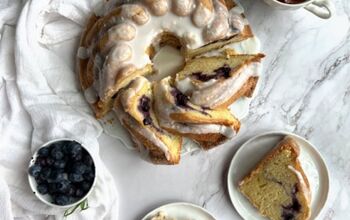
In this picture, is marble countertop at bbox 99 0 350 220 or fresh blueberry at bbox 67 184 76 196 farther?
marble countertop at bbox 99 0 350 220

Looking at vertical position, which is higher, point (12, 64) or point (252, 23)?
point (252, 23)

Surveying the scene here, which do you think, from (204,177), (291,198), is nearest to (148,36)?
(204,177)

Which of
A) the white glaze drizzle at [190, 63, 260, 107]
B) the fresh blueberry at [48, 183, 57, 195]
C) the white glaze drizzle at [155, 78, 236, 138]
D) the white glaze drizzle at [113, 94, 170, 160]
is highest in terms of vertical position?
the white glaze drizzle at [190, 63, 260, 107]

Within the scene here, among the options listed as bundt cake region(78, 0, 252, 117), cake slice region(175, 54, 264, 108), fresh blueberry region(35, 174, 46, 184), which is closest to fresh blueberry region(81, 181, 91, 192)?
fresh blueberry region(35, 174, 46, 184)

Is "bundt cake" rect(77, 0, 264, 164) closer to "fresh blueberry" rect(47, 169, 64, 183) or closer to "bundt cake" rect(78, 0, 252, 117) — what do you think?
"bundt cake" rect(78, 0, 252, 117)

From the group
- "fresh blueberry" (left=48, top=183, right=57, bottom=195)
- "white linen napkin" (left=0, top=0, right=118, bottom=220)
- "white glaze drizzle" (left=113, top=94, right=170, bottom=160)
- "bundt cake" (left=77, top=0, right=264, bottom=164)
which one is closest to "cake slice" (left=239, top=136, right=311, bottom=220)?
"bundt cake" (left=77, top=0, right=264, bottom=164)

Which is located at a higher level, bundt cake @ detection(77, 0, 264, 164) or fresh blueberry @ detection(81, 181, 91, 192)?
bundt cake @ detection(77, 0, 264, 164)

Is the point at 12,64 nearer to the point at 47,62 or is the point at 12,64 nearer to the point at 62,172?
the point at 47,62
